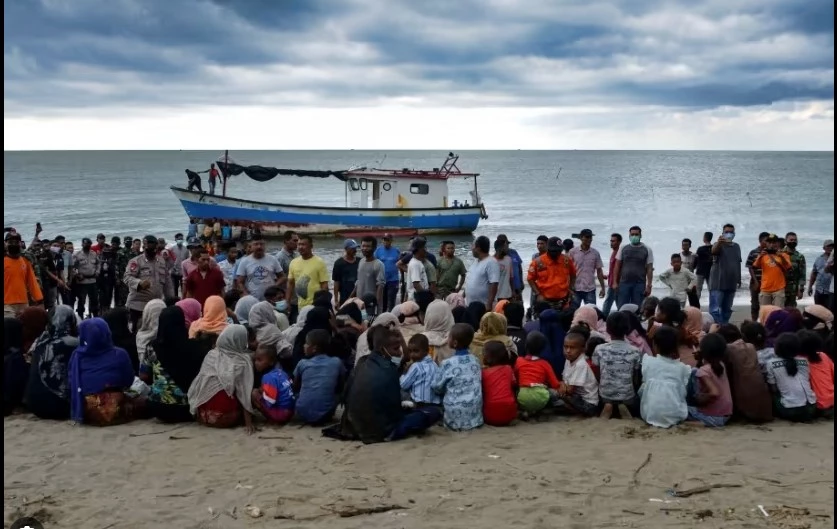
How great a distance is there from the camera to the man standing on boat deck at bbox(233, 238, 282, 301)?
9.48 m

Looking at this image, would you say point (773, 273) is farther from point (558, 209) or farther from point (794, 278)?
point (558, 209)

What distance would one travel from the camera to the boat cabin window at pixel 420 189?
27188 millimetres

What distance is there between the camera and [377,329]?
20.6 feet

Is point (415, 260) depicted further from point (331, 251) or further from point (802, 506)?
point (331, 251)

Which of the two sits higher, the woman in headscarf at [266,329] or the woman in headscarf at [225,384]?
the woman in headscarf at [266,329]

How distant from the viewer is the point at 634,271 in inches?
403

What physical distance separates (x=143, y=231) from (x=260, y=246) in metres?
33.8

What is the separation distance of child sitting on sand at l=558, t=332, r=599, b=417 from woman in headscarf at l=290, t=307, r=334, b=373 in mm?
2101

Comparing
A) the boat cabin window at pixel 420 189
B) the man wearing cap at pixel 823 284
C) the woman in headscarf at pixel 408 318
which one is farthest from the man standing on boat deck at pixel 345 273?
the boat cabin window at pixel 420 189

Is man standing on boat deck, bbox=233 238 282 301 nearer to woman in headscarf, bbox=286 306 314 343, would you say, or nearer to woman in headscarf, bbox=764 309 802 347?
woman in headscarf, bbox=286 306 314 343

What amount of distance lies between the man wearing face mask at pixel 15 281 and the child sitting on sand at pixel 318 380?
14.1 ft

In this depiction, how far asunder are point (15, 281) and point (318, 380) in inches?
184

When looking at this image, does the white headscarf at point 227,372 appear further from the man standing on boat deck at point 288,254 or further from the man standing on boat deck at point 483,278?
the man standing on boat deck at point 483,278

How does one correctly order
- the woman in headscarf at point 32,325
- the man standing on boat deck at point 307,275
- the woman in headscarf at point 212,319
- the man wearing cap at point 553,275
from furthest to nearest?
1. the man wearing cap at point 553,275
2. the man standing on boat deck at point 307,275
3. the woman in headscarf at point 32,325
4. the woman in headscarf at point 212,319
